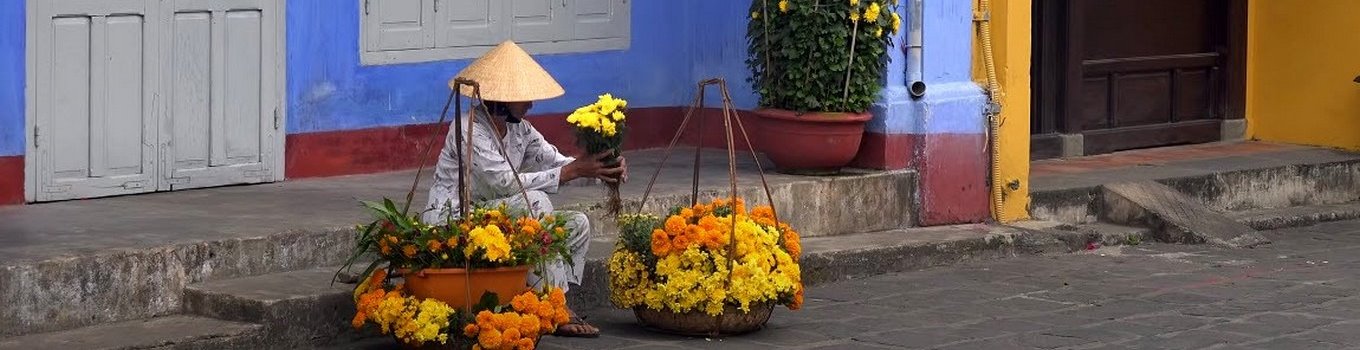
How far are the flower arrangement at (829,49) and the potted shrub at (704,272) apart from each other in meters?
2.44

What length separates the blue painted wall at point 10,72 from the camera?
9.05 meters

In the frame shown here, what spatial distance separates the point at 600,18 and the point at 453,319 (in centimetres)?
440

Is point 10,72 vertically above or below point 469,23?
below

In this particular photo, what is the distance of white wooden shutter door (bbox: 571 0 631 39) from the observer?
1168 cm

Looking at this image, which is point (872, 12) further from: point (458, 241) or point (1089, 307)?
point (458, 241)

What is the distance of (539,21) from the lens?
11.5m

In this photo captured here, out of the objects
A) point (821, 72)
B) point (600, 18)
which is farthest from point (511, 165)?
point (600, 18)

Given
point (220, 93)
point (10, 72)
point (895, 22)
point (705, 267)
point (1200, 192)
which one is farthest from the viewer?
point (1200, 192)

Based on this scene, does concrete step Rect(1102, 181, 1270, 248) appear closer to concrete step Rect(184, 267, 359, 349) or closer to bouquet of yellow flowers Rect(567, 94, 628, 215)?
bouquet of yellow flowers Rect(567, 94, 628, 215)

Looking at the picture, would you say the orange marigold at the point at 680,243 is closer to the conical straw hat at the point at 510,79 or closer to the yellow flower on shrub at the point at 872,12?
the conical straw hat at the point at 510,79

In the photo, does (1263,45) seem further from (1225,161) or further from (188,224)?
(188,224)

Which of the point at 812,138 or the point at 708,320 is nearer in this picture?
the point at 708,320

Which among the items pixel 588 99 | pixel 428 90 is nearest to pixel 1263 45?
pixel 588 99

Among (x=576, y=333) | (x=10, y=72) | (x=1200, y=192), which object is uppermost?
(x=10, y=72)
